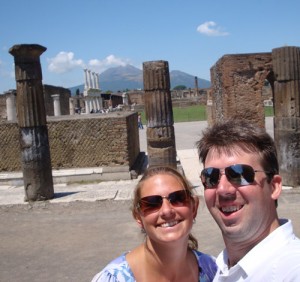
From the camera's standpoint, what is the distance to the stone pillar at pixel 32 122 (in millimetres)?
9430

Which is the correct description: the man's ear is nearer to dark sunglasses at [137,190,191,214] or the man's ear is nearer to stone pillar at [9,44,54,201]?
dark sunglasses at [137,190,191,214]

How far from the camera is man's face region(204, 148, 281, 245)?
1797mm


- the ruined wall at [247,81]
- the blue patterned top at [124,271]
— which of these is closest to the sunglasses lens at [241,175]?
the blue patterned top at [124,271]

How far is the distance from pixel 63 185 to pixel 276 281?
10.9 meters

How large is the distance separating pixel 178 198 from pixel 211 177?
554 millimetres

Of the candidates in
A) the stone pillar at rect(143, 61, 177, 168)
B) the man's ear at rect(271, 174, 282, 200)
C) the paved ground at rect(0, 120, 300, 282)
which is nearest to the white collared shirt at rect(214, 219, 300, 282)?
the man's ear at rect(271, 174, 282, 200)

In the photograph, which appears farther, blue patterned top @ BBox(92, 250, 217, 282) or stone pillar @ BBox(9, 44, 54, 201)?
stone pillar @ BBox(9, 44, 54, 201)

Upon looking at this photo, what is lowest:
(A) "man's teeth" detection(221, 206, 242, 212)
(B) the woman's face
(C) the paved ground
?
(C) the paved ground

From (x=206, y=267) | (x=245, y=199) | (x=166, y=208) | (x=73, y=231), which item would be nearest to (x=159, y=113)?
(x=73, y=231)

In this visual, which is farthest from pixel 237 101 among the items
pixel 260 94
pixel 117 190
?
pixel 117 190

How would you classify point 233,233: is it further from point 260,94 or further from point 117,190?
point 260,94

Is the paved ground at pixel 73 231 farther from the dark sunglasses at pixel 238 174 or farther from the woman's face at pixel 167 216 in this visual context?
the dark sunglasses at pixel 238 174

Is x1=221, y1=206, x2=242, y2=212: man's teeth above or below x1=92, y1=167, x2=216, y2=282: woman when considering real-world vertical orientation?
above

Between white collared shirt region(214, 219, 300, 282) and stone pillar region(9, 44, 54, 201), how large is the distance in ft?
27.8
